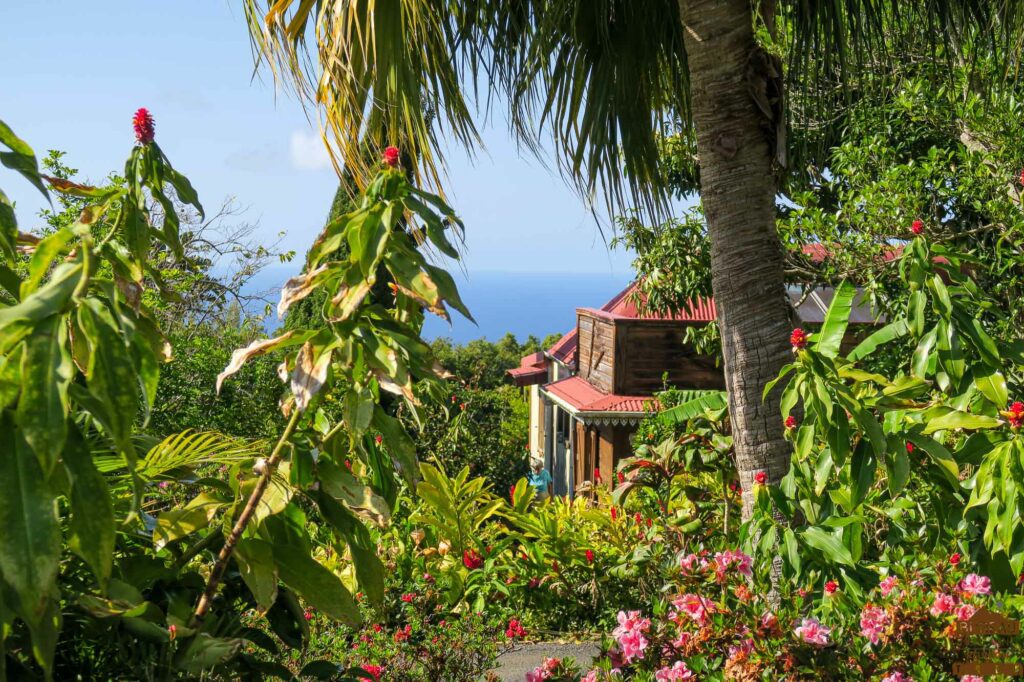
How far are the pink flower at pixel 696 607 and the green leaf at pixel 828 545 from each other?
0.70 metres

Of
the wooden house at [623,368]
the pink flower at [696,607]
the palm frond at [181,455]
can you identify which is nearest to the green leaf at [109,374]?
the palm frond at [181,455]

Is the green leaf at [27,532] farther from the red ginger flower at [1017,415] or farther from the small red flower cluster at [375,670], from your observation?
the red ginger flower at [1017,415]

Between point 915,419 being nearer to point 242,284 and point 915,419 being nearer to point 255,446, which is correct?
point 255,446

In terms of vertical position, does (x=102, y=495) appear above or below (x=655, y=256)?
below

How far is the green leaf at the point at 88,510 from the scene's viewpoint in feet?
4.86

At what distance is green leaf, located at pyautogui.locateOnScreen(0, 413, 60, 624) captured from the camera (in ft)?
4.41

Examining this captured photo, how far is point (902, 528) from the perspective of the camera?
11.8ft

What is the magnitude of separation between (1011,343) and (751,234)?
3.55ft

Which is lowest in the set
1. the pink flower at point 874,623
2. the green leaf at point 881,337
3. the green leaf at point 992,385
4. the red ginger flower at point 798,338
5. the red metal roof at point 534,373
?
the pink flower at point 874,623

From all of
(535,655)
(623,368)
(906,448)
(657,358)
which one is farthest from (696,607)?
(623,368)

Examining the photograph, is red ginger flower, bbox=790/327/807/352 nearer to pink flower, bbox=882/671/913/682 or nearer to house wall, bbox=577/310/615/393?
pink flower, bbox=882/671/913/682

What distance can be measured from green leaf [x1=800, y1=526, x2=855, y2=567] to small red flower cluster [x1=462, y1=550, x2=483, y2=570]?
2.96 m

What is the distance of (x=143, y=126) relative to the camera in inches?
87.7

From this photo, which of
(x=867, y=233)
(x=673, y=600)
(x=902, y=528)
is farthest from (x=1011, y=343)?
(x=867, y=233)
